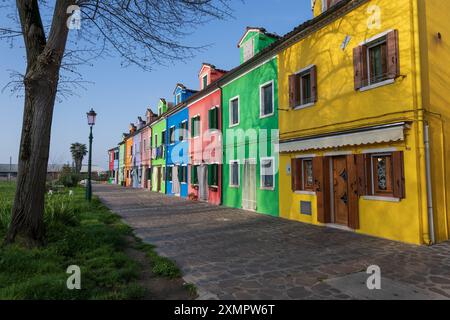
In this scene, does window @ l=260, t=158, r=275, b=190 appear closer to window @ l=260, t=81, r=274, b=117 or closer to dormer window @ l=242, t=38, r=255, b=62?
window @ l=260, t=81, r=274, b=117

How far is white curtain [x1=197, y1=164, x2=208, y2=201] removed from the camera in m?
19.2

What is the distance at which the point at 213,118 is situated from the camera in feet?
58.9

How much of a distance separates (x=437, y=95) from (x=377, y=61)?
171 cm

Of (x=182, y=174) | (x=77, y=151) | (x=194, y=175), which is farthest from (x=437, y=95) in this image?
(x=77, y=151)

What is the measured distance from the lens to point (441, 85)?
7855mm

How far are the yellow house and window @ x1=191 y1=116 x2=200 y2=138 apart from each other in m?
10.3

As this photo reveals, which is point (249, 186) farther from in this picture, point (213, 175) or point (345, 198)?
point (345, 198)

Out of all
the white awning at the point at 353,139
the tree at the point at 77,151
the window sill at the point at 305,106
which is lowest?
the white awning at the point at 353,139

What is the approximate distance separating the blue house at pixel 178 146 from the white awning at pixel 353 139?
1243cm

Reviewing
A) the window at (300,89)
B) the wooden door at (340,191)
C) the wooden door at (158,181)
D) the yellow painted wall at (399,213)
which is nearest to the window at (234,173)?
the window at (300,89)

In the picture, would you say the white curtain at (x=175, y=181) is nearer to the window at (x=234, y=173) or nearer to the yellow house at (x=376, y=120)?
the window at (x=234, y=173)

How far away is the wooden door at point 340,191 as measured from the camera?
9.21m

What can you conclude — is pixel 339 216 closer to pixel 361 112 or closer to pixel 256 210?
pixel 361 112
